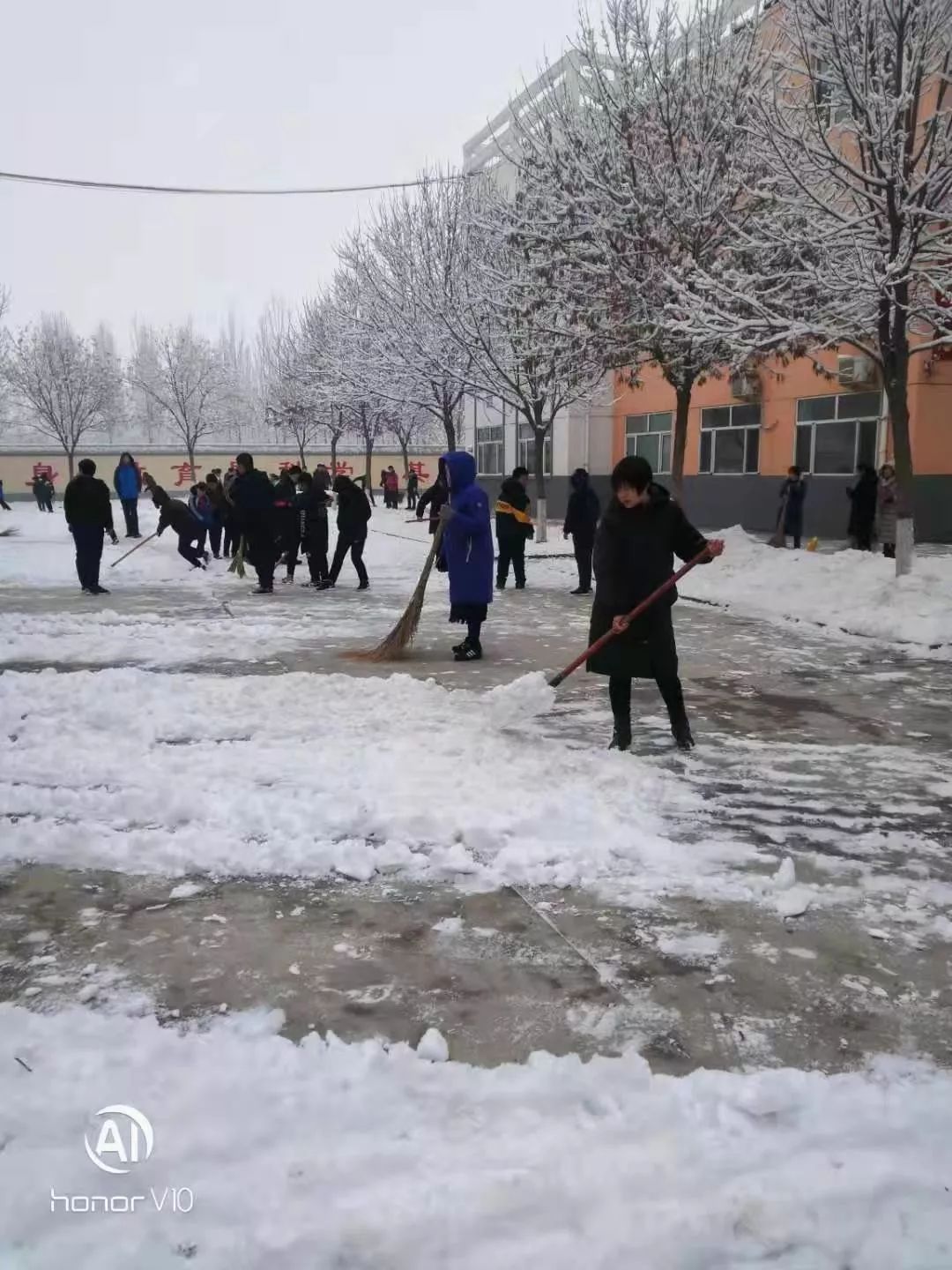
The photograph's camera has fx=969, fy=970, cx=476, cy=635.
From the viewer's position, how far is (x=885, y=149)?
10.2 m

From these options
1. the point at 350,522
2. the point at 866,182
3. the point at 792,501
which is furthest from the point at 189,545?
the point at 866,182

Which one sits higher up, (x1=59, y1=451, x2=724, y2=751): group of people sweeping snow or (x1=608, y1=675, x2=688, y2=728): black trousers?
(x1=59, y1=451, x2=724, y2=751): group of people sweeping snow

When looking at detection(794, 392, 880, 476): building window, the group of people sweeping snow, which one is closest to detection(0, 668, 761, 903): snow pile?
the group of people sweeping snow

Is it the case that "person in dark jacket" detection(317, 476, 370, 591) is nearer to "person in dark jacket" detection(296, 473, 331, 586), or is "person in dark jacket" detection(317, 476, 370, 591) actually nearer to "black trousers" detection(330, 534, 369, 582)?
"black trousers" detection(330, 534, 369, 582)

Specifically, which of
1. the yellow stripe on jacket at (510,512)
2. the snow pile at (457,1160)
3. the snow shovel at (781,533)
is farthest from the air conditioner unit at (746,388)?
the snow pile at (457,1160)

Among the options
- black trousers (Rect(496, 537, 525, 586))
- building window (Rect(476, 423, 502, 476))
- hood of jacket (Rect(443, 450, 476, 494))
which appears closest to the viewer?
hood of jacket (Rect(443, 450, 476, 494))

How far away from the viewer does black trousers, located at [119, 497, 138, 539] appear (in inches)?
811

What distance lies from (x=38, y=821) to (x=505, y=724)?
2.48m

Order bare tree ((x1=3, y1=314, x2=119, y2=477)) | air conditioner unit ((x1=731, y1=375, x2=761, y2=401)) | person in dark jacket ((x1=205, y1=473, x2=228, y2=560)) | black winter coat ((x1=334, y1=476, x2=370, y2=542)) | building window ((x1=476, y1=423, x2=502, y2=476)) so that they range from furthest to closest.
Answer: bare tree ((x1=3, y1=314, x2=119, y2=477)) < building window ((x1=476, y1=423, x2=502, y2=476)) < air conditioner unit ((x1=731, y1=375, x2=761, y2=401)) < person in dark jacket ((x1=205, y1=473, x2=228, y2=560)) < black winter coat ((x1=334, y1=476, x2=370, y2=542))

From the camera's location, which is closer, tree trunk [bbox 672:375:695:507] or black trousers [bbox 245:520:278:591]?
black trousers [bbox 245:520:278:591]

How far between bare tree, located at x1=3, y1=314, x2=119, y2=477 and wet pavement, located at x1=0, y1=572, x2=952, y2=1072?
49501 millimetres

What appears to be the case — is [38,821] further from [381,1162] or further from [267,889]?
[381,1162]

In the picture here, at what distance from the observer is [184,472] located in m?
54.6

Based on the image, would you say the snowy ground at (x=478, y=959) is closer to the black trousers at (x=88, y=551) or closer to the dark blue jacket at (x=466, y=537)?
the dark blue jacket at (x=466, y=537)
